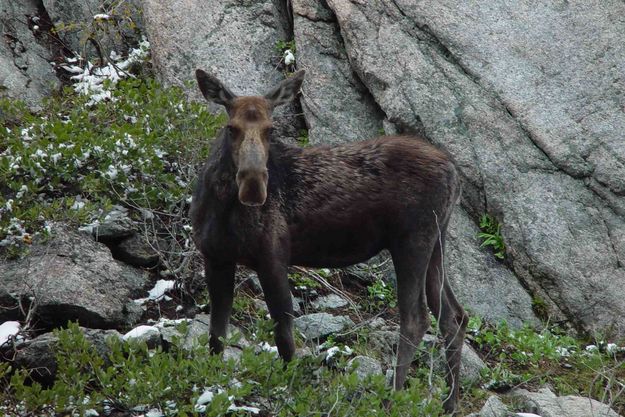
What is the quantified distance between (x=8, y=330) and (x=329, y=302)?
3566 mm

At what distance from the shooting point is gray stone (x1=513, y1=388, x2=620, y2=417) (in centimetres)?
877

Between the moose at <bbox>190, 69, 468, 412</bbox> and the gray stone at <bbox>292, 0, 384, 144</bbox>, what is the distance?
3.18 m

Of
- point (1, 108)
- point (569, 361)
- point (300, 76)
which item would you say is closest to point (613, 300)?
point (569, 361)

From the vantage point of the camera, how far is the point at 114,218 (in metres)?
10.4

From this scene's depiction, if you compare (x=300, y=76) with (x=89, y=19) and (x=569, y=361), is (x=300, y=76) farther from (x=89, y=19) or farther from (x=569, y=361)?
(x=89, y=19)

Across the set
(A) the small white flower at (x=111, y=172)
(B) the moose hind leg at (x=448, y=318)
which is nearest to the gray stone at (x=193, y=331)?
(B) the moose hind leg at (x=448, y=318)

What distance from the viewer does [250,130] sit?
787 cm

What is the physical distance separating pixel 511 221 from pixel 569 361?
68.7 inches

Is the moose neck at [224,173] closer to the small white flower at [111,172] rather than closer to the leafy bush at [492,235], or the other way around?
the small white flower at [111,172]

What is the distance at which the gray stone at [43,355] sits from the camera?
8.18 meters

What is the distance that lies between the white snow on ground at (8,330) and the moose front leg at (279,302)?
2250 millimetres

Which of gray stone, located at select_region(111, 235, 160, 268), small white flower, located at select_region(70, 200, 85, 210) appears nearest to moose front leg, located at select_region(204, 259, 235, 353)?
gray stone, located at select_region(111, 235, 160, 268)

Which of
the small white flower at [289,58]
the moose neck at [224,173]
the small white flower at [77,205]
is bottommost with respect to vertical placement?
the small white flower at [77,205]

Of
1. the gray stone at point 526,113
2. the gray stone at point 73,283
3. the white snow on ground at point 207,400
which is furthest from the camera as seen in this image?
the gray stone at point 526,113
